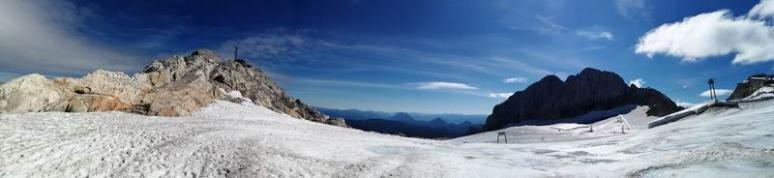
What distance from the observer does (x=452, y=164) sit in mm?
22906

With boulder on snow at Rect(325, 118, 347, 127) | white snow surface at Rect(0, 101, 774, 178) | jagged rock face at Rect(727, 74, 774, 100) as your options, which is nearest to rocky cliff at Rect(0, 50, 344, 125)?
white snow surface at Rect(0, 101, 774, 178)

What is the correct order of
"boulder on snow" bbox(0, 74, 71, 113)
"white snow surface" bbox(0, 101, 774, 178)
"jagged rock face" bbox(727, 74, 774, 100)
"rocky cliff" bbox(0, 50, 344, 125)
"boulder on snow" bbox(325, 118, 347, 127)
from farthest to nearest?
"boulder on snow" bbox(325, 118, 347, 127)
"jagged rock face" bbox(727, 74, 774, 100)
"rocky cliff" bbox(0, 50, 344, 125)
"boulder on snow" bbox(0, 74, 71, 113)
"white snow surface" bbox(0, 101, 774, 178)

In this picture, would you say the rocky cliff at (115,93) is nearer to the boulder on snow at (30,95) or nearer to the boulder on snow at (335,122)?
the boulder on snow at (30,95)

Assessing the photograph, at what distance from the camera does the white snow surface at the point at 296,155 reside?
17234 millimetres

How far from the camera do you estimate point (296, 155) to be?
2195 centimetres

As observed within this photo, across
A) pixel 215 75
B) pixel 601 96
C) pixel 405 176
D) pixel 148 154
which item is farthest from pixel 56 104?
pixel 601 96

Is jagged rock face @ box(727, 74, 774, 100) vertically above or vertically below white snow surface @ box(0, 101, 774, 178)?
above

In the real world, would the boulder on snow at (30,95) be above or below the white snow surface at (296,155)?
above

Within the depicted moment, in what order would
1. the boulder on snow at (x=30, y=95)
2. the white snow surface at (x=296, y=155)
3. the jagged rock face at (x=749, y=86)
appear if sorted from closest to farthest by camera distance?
the white snow surface at (x=296, y=155) → the boulder on snow at (x=30, y=95) → the jagged rock face at (x=749, y=86)

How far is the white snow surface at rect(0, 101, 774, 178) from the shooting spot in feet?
56.5

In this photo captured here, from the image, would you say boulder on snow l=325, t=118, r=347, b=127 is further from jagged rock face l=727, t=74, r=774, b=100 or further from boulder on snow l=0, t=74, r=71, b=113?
jagged rock face l=727, t=74, r=774, b=100

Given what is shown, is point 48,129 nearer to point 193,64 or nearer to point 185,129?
point 185,129

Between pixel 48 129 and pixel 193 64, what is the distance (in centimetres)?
5445

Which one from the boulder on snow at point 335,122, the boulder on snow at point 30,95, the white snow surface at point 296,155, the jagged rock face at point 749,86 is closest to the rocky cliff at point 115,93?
the boulder on snow at point 30,95
